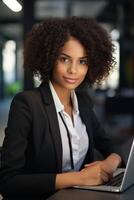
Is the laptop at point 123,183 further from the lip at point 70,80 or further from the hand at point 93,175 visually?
the lip at point 70,80

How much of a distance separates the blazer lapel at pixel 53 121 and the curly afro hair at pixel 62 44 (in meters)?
0.11

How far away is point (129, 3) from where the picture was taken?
8.62m

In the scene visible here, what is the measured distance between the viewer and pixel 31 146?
2.04 meters

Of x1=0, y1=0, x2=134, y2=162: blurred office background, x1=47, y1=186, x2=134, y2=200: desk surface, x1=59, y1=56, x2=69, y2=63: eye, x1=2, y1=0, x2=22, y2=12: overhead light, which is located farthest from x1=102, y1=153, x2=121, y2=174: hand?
x1=0, y1=0, x2=134, y2=162: blurred office background

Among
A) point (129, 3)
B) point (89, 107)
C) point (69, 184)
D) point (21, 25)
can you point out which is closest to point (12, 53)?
point (21, 25)

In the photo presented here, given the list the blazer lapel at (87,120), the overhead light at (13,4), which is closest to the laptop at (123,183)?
the blazer lapel at (87,120)

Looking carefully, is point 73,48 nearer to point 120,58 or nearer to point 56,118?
point 56,118

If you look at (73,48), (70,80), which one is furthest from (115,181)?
(73,48)

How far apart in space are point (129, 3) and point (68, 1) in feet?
3.83

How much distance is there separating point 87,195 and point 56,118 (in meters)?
0.45

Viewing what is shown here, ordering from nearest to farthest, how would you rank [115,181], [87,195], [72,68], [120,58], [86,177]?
[87,195] < [86,177] < [115,181] < [72,68] < [120,58]

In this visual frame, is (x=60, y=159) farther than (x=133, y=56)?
No

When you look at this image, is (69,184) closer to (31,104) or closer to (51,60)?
(31,104)

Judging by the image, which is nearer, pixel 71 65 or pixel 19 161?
pixel 19 161
